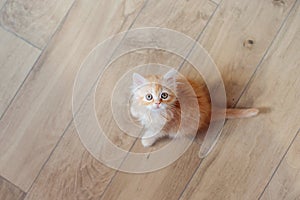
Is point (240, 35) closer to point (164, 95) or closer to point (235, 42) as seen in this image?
point (235, 42)

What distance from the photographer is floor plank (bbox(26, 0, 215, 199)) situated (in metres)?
1.04

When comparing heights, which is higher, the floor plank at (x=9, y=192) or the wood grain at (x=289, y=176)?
the wood grain at (x=289, y=176)

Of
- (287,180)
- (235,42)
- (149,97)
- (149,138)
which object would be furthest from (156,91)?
(287,180)

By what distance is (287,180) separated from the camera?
1043mm

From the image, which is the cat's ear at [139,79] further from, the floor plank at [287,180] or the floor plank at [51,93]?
the floor plank at [287,180]

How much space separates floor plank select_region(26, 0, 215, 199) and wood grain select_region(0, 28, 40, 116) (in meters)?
0.19

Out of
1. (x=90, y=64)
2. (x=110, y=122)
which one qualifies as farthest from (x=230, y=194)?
(x=90, y=64)

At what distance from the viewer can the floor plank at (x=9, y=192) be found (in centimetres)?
103

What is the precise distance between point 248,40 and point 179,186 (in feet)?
1.38

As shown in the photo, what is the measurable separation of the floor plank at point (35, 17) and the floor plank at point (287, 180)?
2.26ft

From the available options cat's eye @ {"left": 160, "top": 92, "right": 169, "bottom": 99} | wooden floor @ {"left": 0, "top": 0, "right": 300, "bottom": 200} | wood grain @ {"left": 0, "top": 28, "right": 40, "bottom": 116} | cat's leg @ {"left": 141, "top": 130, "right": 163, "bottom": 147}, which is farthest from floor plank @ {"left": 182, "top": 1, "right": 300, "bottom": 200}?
wood grain @ {"left": 0, "top": 28, "right": 40, "bottom": 116}

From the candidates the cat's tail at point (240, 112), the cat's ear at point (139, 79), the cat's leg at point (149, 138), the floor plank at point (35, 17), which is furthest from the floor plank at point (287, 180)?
the floor plank at point (35, 17)

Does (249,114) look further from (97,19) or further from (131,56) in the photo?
(97,19)

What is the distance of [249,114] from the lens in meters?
1.03
